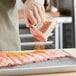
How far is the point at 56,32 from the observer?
304 cm

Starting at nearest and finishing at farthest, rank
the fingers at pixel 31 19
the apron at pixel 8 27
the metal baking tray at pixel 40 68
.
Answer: the metal baking tray at pixel 40 68 < the fingers at pixel 31 19 < the apron at pixel 8 27

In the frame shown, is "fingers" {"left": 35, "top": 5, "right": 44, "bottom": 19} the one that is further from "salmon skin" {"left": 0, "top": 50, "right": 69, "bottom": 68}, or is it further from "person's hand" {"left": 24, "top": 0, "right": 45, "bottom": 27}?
"salmon skin" {"left": 0, "top": 50, "right": 69, "bottom": 68}

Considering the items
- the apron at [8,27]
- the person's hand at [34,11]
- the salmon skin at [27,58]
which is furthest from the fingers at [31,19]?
the apron at [8,27]

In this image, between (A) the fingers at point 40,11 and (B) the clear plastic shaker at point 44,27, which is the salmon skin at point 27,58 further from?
(A) the fingers at point 40,11

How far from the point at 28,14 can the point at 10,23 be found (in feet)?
1.71

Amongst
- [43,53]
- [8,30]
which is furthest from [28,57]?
[8,30]

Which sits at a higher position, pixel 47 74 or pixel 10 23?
pixel 10 23

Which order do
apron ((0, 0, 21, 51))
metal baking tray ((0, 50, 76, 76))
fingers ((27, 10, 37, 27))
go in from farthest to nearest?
apron ((0, 0, 21, 51)), fingers ((27, 10, 37, 27)), metal baking tray ((0, 50, 76, 76))

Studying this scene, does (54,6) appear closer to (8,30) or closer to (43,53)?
(8,30)

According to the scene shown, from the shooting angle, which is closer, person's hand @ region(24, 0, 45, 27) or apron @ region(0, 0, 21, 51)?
person's hand @ region(24, 0, 45, 27)

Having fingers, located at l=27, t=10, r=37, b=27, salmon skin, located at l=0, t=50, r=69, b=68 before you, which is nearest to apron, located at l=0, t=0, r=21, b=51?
salmon skin, located at l=0, t=50, r=69, b=68

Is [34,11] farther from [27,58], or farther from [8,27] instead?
[8,27]

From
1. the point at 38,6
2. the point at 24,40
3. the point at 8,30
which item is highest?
the point at 38,6

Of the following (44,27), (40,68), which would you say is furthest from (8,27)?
(40,68)
